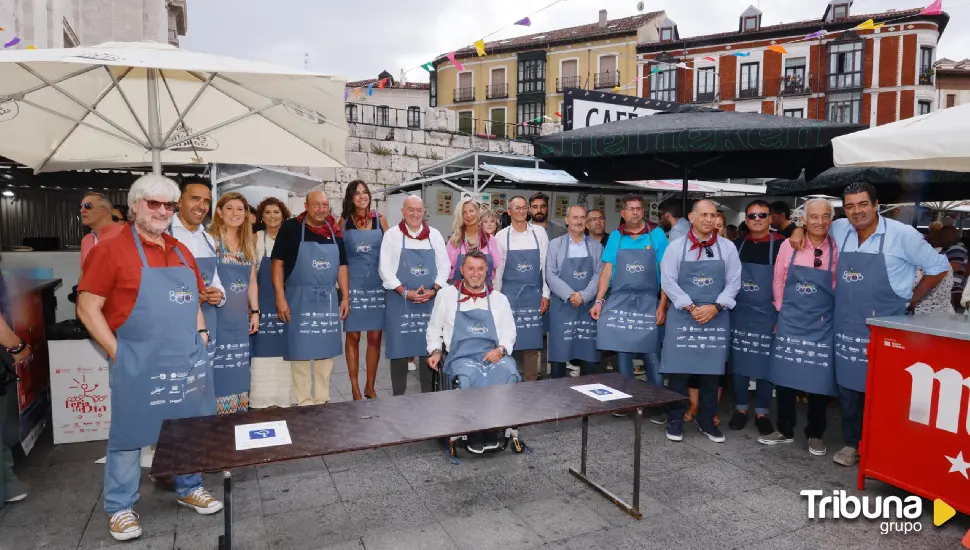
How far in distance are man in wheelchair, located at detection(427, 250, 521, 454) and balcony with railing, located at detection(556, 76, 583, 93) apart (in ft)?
113

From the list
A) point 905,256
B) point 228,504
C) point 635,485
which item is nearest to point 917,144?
point 905,256

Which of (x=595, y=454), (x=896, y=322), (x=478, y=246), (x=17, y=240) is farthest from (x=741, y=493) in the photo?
(x=17, y=240)

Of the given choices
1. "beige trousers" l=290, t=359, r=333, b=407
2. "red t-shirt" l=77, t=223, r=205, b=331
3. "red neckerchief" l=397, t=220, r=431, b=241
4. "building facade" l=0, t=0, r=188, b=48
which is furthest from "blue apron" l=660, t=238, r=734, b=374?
"building facade" l=0, t=0, r=188, b=48

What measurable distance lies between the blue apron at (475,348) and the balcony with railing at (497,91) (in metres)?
36.3

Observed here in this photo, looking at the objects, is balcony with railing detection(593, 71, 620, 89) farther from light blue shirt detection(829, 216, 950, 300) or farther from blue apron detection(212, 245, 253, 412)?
blue apron detection(212, 245, 253, 412)

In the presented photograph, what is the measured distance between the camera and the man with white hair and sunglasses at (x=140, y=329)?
8.95 feet

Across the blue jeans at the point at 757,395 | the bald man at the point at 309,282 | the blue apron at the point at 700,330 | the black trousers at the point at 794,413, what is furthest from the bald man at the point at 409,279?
the black trousers at the point at 794,413

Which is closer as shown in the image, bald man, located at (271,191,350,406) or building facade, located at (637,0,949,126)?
bald man, located at (271,191,350,406)

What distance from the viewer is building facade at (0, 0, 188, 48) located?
28.2ft

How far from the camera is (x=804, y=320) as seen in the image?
159 inches

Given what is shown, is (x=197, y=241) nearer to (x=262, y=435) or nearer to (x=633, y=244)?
(x=262, y=435)

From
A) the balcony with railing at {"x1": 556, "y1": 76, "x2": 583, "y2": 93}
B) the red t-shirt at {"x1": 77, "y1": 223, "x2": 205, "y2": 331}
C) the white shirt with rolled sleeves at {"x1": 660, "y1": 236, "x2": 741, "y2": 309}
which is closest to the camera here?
the red t-shirt at {"x1": 77, "y1": 223, "x2": 205, "y2": 331}

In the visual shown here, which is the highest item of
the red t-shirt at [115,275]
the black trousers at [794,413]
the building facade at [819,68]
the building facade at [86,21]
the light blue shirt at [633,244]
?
the building facade at [819,68]

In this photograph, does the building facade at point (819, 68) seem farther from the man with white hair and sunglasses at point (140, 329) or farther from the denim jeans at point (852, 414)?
the man with white hair and sunglasses at point (140, 329)
